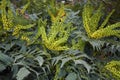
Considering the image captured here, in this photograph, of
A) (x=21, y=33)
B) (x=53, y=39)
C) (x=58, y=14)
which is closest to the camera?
(x=53, y=39)

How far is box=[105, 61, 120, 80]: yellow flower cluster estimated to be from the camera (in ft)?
8.43

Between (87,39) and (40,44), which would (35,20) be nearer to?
(40,44)

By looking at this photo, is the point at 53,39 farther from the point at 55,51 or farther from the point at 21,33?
the point at 21,33

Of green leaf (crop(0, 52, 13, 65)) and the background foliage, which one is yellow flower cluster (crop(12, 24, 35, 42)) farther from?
green leaf (crop(0, 52, 13, 65))

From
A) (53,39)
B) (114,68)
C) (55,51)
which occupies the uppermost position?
(53,39)

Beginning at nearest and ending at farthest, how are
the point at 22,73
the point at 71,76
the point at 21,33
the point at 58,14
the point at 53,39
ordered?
the point at 22,73 → the point at 71,76 → the point at 53,39 → the point at 21,33 → the point at 58,14

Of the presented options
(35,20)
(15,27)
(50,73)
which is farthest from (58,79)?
(35,20)

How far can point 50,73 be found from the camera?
261 centimetres

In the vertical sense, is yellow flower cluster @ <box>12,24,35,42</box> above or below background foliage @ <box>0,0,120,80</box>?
above

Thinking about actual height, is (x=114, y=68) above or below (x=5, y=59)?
below

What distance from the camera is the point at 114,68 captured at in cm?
262

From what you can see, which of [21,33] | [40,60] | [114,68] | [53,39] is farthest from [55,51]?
[114,68]

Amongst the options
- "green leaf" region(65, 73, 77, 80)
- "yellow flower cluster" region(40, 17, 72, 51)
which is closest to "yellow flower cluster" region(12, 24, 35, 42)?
"yellow flower cluster" region(40, 17, 72, 51)

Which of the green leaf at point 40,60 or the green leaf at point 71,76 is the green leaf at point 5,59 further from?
the green leaf at point 71,76
